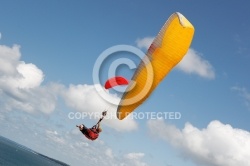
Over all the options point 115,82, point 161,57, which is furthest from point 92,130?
point 161,57

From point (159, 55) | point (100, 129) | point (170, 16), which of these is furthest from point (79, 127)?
point (170, 16)

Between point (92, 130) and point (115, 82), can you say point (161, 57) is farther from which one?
point (92, 130)

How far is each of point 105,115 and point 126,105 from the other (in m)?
1.57

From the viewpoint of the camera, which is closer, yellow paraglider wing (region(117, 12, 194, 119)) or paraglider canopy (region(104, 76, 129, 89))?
yellow paraglider wing (region(117, 12, 194, 119))

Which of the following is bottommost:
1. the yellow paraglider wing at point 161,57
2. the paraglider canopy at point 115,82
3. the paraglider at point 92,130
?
the paraglider at point 92,130

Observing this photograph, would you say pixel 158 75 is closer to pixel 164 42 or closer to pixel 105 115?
pixel 164 42

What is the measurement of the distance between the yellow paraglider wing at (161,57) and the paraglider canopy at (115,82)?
48 cm

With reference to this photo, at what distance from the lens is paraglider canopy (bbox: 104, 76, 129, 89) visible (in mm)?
22062

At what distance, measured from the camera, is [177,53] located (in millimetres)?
21875

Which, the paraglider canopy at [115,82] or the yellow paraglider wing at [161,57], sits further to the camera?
the paraglider canopy at [115,82]

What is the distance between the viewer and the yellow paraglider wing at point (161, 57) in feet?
71.1

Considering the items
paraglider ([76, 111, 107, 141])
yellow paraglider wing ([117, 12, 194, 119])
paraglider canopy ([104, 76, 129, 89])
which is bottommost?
paraglider ([76, 111, 107, 141])

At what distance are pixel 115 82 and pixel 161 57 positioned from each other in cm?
343

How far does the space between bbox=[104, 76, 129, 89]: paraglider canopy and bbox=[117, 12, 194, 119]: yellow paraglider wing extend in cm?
48
